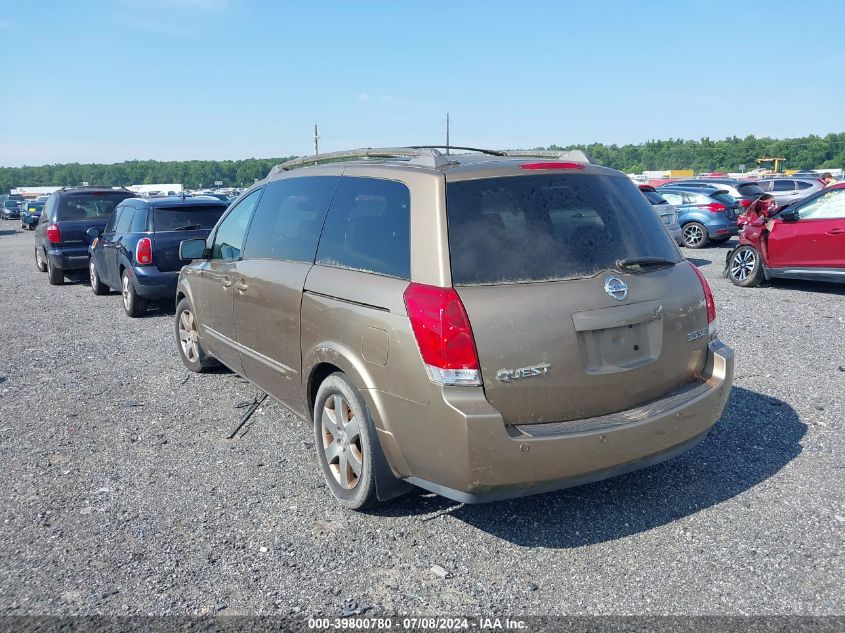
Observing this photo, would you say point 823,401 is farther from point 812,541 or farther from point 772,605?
point 772,605

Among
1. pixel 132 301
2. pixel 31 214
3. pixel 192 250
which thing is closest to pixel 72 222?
pixel 132 301

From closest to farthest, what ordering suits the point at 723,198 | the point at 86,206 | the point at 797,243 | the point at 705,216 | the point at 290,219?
the point at 290,219, the point at 797,243, the point at 86,206, the point at 705,216, the point at 723,198

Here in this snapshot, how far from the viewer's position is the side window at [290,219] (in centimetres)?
439

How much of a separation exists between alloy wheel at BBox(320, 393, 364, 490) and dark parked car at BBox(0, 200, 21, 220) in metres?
65.7

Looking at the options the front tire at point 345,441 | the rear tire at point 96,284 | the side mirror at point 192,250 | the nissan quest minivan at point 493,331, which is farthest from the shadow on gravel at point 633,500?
the rear tire at point 96,284

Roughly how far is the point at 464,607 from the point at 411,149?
253 centimetres

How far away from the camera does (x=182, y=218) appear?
10.2 meters

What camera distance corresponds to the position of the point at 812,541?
3500 millimetres

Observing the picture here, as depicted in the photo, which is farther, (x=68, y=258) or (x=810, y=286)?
(x=68, y=258)

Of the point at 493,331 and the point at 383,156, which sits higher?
the point at 383,156

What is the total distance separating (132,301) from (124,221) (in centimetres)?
154

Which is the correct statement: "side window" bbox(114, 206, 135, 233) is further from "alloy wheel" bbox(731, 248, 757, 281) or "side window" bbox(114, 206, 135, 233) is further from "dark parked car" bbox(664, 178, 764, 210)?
"dark parked car" bbox(664, 178, 764, 210)

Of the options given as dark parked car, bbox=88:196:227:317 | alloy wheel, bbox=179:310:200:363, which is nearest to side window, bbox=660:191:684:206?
dark parked car, bbox=88:196:227:317

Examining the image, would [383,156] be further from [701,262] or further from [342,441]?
[701,262]
